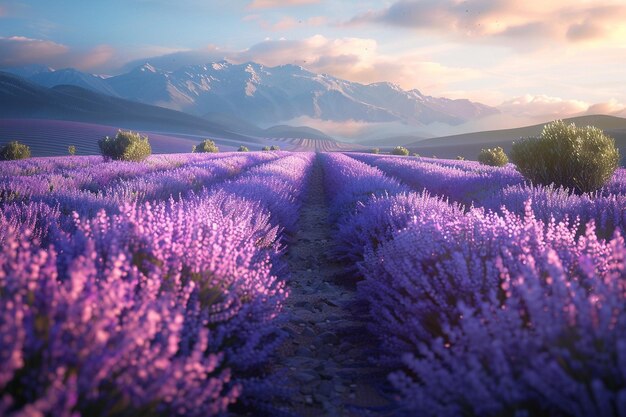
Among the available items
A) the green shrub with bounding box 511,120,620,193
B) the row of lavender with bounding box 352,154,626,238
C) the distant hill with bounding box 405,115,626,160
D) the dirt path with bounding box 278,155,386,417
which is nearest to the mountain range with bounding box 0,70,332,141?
the distant hill with bounding box 405,115,626,160

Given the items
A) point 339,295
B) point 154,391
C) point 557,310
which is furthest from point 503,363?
point 339,295

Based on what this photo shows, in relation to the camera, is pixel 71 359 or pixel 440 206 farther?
pixel 440 206

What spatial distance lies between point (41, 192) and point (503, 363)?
5973mm

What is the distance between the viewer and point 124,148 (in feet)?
46.2

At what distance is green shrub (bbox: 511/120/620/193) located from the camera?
6984mm

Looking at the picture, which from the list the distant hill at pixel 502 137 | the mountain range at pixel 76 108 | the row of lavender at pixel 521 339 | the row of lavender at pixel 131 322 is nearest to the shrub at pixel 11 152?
the row of lavender at pixel 131 322

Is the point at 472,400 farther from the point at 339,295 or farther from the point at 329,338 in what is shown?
the point at 339,295

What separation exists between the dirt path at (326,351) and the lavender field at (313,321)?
1 cm

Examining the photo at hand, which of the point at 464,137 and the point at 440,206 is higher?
the point at 464,137

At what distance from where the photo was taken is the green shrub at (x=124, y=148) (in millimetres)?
13986

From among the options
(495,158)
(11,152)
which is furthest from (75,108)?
(495,158)

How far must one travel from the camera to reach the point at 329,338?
2896 mm

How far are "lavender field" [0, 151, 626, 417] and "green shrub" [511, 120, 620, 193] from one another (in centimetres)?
314

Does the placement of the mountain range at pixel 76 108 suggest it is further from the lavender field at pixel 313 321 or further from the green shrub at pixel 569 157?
the lavender field at pixel 313 321
